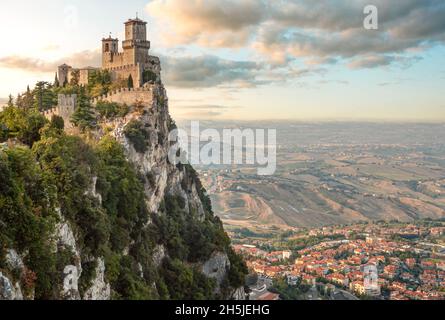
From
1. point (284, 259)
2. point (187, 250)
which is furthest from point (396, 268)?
point (187, 250)

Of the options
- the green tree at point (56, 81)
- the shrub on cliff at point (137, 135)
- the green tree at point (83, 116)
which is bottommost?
the shrub on cliff at point (137, 135)

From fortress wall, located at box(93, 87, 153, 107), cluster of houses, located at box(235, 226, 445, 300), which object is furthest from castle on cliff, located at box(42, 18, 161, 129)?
cluster of houses, located at box(235, 226, 445, 300)

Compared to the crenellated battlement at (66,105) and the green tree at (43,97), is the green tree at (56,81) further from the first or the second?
the crenellated battlement at (66,105)

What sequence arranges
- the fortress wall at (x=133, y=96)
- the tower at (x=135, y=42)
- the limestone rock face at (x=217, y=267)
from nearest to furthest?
the fortress wall at (x=133, y=96)
the limestone rock face at (x=217, y=267)
the tower at (x=135, y=42)

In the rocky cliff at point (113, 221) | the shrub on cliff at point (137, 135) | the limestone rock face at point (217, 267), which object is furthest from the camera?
the limestone rock face at point (217, 267)

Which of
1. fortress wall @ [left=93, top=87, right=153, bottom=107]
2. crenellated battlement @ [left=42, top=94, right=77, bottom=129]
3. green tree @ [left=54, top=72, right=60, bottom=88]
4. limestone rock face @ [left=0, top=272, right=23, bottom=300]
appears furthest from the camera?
green tree @ [left=54, top=72, right=60, bottom=88]

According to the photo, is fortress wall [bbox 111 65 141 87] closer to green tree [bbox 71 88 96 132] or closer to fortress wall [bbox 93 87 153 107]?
fortress wall [bbox 93 87 153 107]

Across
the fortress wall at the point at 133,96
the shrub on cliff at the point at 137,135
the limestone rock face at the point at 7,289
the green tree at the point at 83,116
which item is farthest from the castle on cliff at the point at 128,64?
the limestone rock face at the point at 7,289
